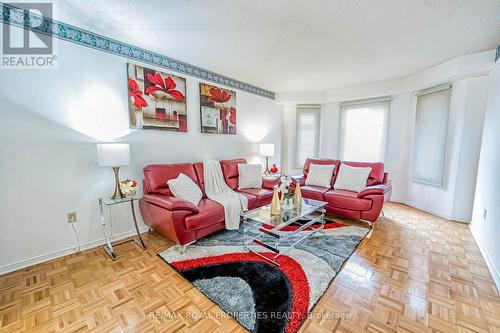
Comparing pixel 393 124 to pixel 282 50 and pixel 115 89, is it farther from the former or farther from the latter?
pixel 115 89

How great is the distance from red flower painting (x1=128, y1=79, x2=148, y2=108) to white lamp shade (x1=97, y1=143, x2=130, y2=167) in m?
0.72

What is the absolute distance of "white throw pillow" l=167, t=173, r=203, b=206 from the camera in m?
2.40

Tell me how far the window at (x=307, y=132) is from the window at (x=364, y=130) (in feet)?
1.84

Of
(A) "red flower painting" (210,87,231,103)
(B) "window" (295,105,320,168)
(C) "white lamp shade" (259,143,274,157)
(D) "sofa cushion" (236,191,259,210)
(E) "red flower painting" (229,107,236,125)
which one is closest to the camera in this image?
(D) "sofa cushion" (236,191,259,210)

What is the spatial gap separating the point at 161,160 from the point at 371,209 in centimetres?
293

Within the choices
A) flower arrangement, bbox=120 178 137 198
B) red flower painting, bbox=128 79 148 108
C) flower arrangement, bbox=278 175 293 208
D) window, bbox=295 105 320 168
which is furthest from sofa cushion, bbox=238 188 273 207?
window, bbox=295 105 320 168

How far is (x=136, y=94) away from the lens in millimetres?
2564

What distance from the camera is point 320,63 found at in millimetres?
3119

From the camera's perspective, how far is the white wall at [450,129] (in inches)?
115

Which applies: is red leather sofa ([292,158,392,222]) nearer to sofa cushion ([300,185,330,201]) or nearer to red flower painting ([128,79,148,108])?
sofa cushion ([300,185,330,201])

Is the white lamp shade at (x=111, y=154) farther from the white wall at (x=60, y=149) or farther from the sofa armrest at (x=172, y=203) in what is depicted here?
the sofa armrest at (x=172, y=203)

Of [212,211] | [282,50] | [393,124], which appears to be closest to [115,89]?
[212,211]

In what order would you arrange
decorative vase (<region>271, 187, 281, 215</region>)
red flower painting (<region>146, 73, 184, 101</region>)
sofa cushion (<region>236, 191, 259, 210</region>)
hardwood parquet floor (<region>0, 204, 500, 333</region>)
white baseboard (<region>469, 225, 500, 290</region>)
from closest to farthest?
hardwood parquet floor (<region>0, 204, 500, 333</region>), white baseboard (<region>469, 225, 500, 290</region>), decorative vase (<region>271, 187, 281, 215</region>), red flower painting (<region>146, 73, 184, 101</region>), sofa cushion (<region>236, 191, 259, 210</region>)

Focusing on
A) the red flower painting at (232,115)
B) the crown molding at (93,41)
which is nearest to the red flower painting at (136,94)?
the crown molding at (93,41)
